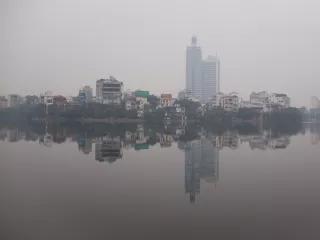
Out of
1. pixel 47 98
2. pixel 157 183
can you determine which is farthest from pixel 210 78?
pixel 47 98

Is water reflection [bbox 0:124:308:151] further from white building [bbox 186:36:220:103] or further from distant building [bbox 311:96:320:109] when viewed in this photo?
distant building [bbox 311:96:320:109]

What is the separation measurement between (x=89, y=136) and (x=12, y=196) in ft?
8.10

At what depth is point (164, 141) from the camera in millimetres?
5086

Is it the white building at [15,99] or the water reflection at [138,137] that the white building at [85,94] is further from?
the white building at [15,99]

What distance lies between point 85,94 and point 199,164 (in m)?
1.66

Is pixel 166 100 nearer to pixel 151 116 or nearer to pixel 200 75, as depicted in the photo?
pixel 151 116

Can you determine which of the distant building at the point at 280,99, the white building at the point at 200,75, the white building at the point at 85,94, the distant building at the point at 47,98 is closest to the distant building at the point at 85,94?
the white building at the point at 85,94

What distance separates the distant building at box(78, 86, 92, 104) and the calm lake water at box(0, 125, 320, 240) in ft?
1.81

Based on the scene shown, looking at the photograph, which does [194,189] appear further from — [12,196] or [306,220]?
[12,196]

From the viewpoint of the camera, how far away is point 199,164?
3.94 m

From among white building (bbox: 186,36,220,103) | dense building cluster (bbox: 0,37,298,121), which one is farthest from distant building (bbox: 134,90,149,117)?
white building (bbox: 186,36,220,103)

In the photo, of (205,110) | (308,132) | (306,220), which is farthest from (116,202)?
(308,132)

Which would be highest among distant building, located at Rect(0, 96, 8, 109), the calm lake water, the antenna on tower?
the antenna on tower

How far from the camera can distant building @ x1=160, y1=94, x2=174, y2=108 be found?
14.3 feet
